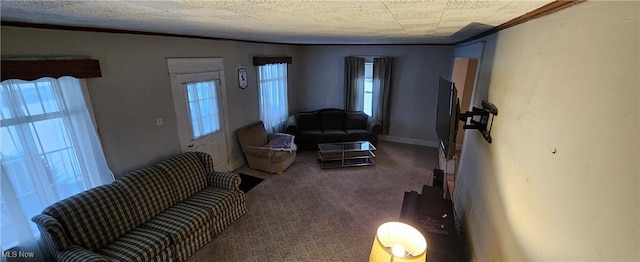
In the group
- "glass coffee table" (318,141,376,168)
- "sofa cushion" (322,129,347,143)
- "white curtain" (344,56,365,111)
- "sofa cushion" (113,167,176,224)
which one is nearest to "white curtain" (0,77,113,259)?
"sofa cushion" (113,167,176,224)

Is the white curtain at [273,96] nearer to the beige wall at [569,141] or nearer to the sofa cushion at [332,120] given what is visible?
the sofa cushion at [332,120]

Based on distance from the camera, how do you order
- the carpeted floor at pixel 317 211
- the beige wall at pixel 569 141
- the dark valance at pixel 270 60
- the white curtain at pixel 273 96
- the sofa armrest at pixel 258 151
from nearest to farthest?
→ the beige wall at pixel 569 141
the carpeted floor at pixel 317 211
the sofa armrest at pixel 258 151
the dark valance at pixel 270 60
the white curtain at pixel 273 96

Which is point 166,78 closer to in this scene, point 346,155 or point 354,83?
point 346,155

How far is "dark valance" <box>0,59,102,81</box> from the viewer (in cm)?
190

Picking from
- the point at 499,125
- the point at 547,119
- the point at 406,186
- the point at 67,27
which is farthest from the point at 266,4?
the point at 406,186

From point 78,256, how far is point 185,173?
122 centimetres

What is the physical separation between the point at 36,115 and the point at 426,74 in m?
5.80

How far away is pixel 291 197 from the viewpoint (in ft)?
12.4

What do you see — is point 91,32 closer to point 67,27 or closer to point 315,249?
point 67,27

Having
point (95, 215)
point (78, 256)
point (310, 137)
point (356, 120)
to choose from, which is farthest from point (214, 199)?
point (356, 120)

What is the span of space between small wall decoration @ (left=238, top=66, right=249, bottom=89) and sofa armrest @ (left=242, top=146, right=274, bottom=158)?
3.50ft

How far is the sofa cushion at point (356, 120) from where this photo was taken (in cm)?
589

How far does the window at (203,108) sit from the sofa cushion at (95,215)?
1418 mm

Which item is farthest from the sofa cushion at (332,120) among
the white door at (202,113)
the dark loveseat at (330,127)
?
the white door at (202,113)
